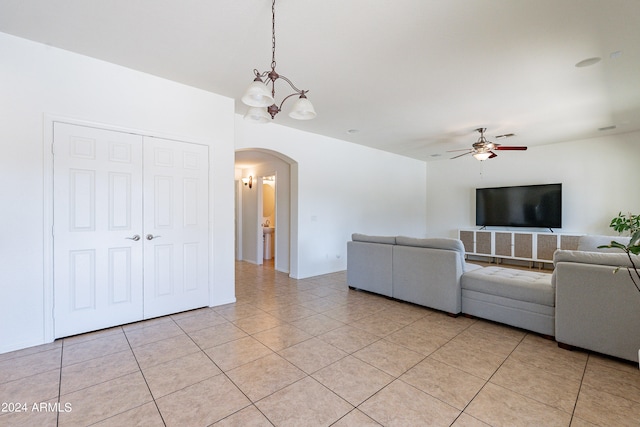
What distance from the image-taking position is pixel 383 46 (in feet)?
8.89

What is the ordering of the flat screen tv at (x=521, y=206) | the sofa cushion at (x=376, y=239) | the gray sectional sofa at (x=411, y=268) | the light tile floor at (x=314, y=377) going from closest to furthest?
the light tile floor at (x=314, y=377) → the gray sectional sofa at (x=411, y=268) → the sofa cushion at (x=376, y=239) → the flat screen tv at (x=521, y=206)

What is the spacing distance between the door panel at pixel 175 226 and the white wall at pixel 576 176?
22.4 ft

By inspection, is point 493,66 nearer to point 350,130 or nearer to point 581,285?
point 581,285

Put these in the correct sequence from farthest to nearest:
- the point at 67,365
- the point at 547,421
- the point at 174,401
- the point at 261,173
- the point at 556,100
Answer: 1. the point at 261,173
2. the point at 556,100
3. the point at 67,365
4. the point at 174,401
5. the point at 547,421

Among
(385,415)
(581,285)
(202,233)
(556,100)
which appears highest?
(556,100)

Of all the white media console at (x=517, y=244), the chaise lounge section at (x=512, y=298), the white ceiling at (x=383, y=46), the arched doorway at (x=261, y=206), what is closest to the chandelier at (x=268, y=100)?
the white ceiling at (x=383, y=46)

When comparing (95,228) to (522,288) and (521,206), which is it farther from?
(521,206)

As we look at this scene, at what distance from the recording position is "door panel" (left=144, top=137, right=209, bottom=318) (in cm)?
334

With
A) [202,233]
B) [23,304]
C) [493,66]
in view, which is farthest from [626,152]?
[23,304]

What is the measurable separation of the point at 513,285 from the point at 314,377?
235 cm

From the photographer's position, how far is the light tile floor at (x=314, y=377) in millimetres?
1791

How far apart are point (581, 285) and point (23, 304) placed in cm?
507

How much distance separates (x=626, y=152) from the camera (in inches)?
223

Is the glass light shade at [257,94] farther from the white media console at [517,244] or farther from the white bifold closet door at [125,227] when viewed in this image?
the white media console at [517,244]
